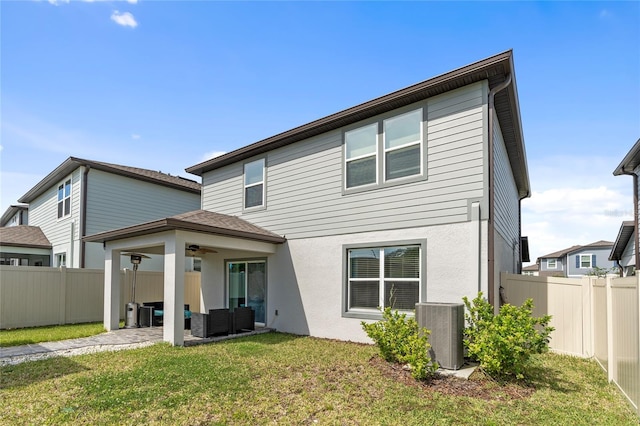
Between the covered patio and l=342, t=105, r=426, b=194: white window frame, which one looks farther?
the covered patio

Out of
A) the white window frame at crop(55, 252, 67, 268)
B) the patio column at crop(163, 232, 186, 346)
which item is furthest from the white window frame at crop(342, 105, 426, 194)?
the white window frame at crop(55, 252, 67, 268)

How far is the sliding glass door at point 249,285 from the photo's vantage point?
1105cm

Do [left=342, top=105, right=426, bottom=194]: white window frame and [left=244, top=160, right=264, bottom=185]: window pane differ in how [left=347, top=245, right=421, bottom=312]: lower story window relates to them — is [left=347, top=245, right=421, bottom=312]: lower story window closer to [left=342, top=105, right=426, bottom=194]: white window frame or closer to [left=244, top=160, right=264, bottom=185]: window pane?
[left=342, top=105, right=426, bottom=194]: white window frame

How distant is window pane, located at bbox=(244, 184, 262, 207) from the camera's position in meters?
11.5

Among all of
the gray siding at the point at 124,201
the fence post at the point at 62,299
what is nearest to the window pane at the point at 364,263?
the fence post at the point at 62,299

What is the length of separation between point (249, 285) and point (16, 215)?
21.9 m

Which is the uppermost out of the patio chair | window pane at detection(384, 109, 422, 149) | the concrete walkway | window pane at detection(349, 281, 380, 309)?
window pane at detection(384, 109, 422, 149)

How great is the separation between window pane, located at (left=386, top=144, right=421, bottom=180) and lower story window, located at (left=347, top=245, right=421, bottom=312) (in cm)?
161

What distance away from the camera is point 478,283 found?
700cm

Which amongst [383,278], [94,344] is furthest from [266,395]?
→ [94,344]

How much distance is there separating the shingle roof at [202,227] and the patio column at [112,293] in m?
0.56

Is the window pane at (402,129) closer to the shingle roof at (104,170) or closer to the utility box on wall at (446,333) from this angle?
the utility box on wall at (446,333)

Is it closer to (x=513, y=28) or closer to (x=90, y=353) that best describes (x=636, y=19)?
(x=513, y=28)

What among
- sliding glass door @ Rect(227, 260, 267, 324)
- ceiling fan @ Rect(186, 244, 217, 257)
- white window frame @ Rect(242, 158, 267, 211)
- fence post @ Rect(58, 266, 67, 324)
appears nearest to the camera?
ceiling fan @ Rect(186, 244, 217, 257)
